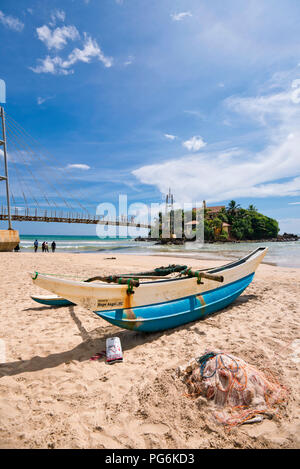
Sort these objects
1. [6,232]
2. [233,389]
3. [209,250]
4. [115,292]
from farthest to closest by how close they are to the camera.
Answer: [209,250]
[6,232]
[115,292]
[233,389]

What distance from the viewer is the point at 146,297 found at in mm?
3699

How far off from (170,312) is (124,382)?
1500mm

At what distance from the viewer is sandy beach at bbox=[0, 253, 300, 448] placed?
2.12 meters

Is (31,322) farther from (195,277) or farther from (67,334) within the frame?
(195,277)

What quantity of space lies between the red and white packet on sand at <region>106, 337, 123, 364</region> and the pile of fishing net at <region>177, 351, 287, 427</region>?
1155mm

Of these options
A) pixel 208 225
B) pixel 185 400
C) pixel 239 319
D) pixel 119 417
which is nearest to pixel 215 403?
pixel 185 400

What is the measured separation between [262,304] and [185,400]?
15.4 feet

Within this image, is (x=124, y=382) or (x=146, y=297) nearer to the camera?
(x=124, y=382)

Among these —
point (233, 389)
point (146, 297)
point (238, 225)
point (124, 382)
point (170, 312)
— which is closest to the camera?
point (233, 389)

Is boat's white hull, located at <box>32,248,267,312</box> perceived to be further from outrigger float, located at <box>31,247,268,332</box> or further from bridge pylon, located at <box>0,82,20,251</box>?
bridge pylon, located at <box>0,82,20,251</box>

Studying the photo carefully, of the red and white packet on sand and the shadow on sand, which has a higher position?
the red and white packet on sand

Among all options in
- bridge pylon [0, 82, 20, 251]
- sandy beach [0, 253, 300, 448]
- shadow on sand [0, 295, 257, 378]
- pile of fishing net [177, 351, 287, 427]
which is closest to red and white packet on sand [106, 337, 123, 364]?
sandy beach [0, 253, 300, 448]

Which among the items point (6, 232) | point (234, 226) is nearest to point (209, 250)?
point (6, 232)

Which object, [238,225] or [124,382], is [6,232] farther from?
[238,225]
